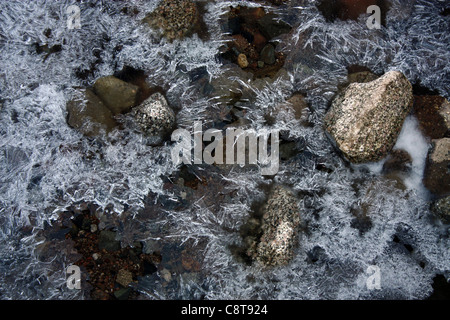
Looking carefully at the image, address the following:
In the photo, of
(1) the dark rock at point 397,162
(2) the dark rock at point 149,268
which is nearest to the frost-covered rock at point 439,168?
(1) the dark rock at point 397,162

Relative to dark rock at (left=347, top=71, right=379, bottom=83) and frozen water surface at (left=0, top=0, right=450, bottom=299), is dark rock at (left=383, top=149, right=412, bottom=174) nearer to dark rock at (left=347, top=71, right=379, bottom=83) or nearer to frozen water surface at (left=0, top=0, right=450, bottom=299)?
frozen water surface at (left=0, top=0, right=450, bottom=299)

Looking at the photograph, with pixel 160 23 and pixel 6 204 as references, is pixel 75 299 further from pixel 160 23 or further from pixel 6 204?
pixel 160 23

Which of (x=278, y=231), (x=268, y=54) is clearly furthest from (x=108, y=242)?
→ (x=268, y=54)

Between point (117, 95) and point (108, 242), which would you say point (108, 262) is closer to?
point (108, 242)

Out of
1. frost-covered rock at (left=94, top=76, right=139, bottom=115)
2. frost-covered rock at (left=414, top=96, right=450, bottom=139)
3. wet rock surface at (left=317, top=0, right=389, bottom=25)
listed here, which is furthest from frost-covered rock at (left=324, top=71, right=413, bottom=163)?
frost-covered rock at (left=94, top=76, right=139, bottom=115)

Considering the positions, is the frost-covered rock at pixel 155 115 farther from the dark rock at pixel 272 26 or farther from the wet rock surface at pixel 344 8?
the wet rock surface at pixel 344 8

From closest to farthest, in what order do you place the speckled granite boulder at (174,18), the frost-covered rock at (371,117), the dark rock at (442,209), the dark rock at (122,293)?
the frost-covered rock at (371,117) → the dark rock at (442,209) → the dark rock at (122,293) → the speckled granite boulder at (174,18)
